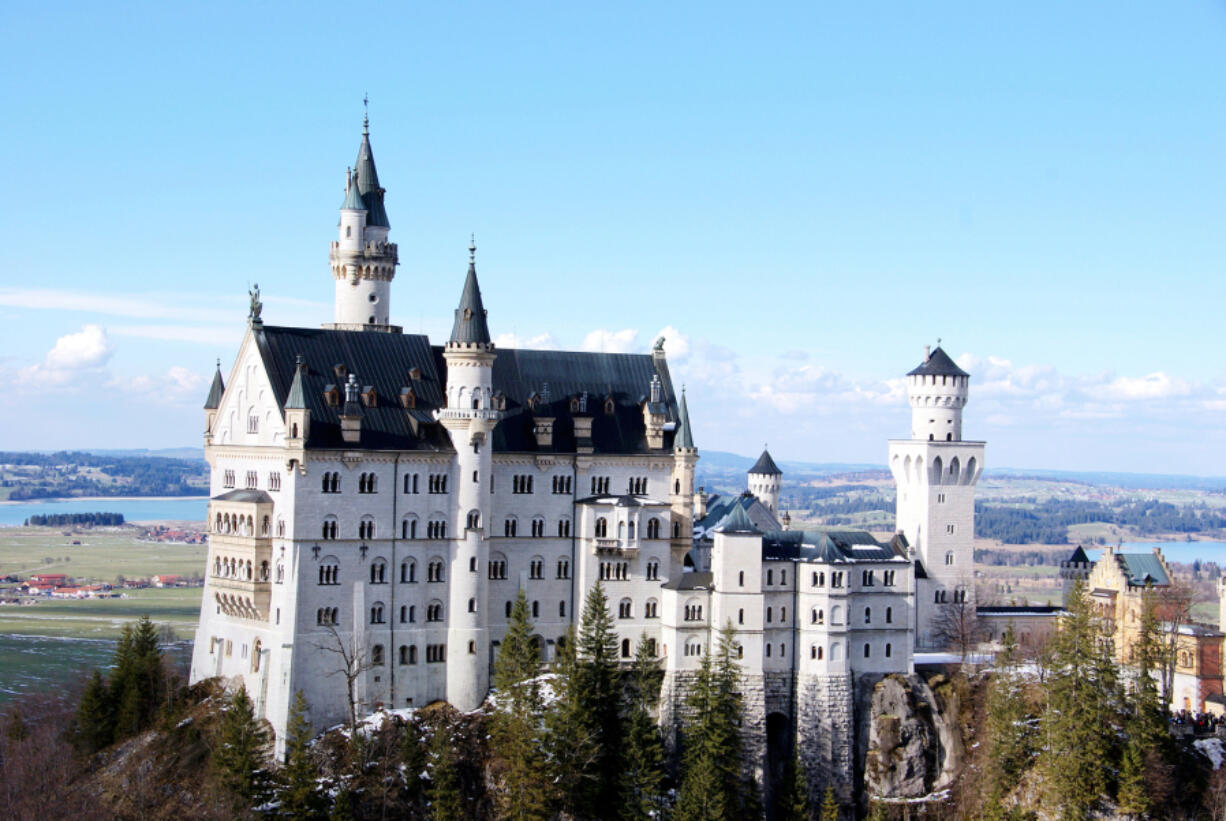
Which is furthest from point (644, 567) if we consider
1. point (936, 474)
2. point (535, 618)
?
point (936, 474)

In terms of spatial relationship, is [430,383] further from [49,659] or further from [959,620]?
[49,659]

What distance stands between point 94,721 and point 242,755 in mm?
17443

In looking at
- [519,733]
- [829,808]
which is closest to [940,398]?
[829,808]

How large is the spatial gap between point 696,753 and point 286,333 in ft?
116

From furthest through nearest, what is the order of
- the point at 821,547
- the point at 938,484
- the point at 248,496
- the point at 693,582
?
the point at 938,484, the point at 821,547, the point at 693,582, the point at 248,496

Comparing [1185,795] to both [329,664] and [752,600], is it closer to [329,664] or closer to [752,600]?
[752,600]

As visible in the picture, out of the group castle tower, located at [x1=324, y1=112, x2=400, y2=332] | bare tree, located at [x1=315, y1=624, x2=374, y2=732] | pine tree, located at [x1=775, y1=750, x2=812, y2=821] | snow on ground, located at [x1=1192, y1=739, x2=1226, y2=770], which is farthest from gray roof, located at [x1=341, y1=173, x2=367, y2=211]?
snow on ground, located at [x1=1192, y1=739, x2=1226, y2=770]

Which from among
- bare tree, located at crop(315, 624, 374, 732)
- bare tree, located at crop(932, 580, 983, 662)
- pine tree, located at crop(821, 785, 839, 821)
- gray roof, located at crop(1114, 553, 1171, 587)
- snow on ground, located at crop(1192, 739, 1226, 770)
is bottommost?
pine tree, located at crop(821, 785, 839, 821)

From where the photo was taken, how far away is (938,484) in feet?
341

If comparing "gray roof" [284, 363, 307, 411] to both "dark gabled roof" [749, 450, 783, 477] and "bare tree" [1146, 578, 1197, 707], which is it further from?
"bare tree" [1146, 578, 1197, 707]

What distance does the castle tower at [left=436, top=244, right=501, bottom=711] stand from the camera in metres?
91.4

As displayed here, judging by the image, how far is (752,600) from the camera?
92750mm

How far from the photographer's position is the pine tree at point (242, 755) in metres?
82.0

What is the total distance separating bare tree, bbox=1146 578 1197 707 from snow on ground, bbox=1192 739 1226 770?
2999 millimetres
